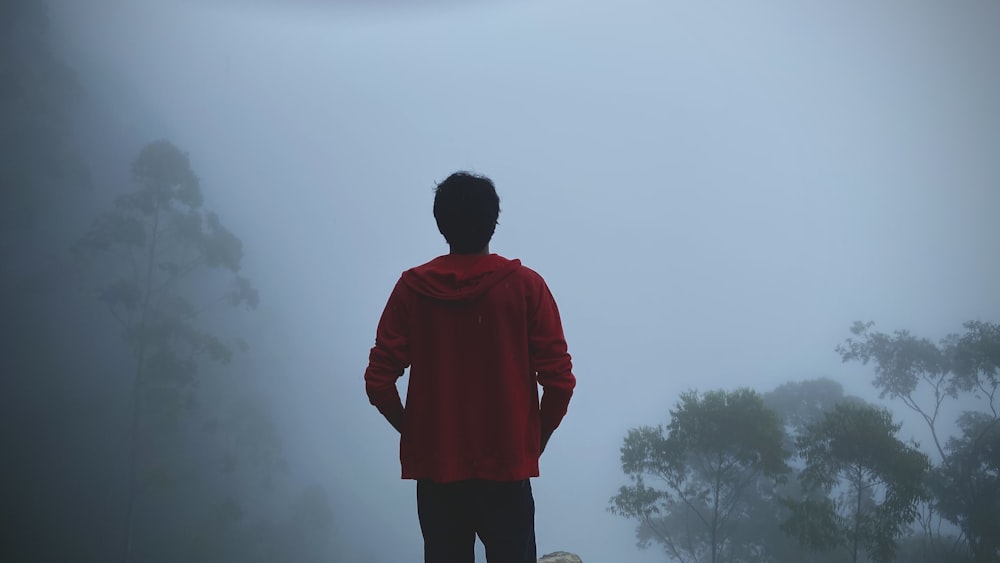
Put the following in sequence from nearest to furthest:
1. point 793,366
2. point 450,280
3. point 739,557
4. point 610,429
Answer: point 450,280 < point 739,557 < point 793,366 < point 610,429

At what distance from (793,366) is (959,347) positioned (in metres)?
99.3

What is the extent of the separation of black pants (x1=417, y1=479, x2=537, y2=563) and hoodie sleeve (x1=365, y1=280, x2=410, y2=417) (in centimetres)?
24

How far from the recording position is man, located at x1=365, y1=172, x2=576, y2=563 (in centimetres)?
133

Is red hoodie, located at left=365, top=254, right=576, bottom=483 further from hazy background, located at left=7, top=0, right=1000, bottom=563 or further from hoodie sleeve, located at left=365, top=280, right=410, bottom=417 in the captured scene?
hazy background, located at left=7, top=0, right=1000, bottom=563

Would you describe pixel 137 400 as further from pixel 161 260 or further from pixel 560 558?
pixel 560 558

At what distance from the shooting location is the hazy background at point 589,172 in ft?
98.5

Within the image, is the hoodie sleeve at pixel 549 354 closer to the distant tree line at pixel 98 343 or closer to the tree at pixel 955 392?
the tree at pixel 955 392

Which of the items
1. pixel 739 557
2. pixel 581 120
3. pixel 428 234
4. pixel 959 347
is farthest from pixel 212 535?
pixel 581 120

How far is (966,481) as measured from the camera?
10242 mm

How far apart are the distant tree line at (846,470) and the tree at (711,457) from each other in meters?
0.03

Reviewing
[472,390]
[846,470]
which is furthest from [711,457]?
[472,390]

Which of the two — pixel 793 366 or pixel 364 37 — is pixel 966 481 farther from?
pixel 364 37

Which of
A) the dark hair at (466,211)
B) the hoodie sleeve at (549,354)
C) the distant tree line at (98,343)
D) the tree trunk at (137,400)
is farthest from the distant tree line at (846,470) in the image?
the distant tree line at (98,343)

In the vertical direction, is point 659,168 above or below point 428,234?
above
